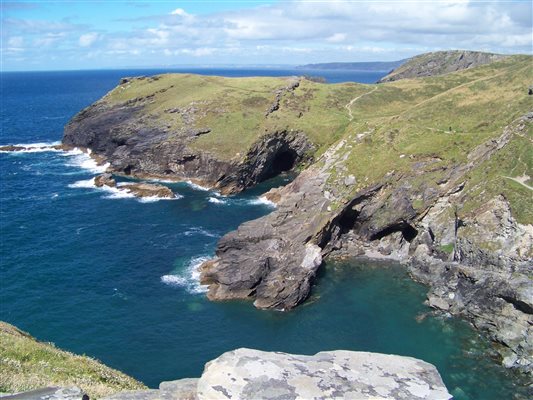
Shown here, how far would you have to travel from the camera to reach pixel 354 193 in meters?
82.1

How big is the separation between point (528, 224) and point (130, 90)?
133 m

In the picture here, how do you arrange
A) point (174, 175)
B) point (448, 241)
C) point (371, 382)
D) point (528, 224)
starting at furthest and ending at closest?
1. point (174, 175)
2. point (448, 241)
3. point (528, 224)
4. point (371, 382)

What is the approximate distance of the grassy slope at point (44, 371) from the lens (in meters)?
17.5

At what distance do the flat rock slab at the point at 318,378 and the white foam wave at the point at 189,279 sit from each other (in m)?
52.9

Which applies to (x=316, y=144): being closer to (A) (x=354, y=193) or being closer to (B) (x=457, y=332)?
(A) (x=354, y=193)

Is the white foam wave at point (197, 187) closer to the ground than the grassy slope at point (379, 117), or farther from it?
closer to the ground

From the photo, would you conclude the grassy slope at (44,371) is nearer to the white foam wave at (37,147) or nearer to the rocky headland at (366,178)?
the rocky headland at (366,178)

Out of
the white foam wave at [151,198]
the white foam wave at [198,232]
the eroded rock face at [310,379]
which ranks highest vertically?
the eroded rock face at [310,379]

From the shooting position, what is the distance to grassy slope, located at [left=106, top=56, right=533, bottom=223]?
82.8 m

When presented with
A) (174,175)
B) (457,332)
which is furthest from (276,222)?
(174,175)

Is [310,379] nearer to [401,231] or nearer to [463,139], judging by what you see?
[401,231]

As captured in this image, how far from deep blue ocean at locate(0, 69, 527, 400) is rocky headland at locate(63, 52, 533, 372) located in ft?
10.9

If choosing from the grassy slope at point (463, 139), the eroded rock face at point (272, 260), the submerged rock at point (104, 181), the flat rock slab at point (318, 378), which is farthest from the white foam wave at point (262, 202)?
the flat rock slab at point (318, 378)

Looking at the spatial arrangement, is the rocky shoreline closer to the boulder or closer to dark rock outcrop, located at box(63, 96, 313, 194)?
Answer: the boulder
